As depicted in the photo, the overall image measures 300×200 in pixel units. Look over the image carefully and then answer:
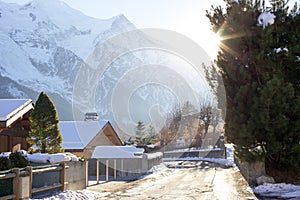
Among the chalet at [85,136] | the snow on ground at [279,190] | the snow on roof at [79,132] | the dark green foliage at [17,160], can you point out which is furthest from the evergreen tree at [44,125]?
the snow on roof at [79,132]

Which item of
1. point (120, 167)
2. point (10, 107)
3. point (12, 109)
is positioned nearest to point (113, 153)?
point (120, 167)

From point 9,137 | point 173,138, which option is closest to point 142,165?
point 9,137

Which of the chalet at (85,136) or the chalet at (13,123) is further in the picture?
the chalet at (85,136)

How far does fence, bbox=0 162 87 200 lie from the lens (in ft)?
42.0

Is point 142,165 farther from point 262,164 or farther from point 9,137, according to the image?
point 262,164

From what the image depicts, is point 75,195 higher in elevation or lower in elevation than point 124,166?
higher

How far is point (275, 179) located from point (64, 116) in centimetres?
15052

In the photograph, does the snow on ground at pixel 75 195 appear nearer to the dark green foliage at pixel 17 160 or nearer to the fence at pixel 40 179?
the fence at pixel 40 179

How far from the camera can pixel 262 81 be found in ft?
62.8

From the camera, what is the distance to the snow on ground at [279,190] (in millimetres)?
15016

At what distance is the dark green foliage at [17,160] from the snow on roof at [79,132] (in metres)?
15.8

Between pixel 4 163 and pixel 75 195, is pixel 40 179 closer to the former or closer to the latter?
pixel 4 163

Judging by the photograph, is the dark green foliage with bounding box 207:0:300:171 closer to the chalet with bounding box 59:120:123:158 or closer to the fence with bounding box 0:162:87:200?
the fence with bounding box 0:162:87:200

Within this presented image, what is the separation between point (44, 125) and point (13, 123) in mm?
5253
